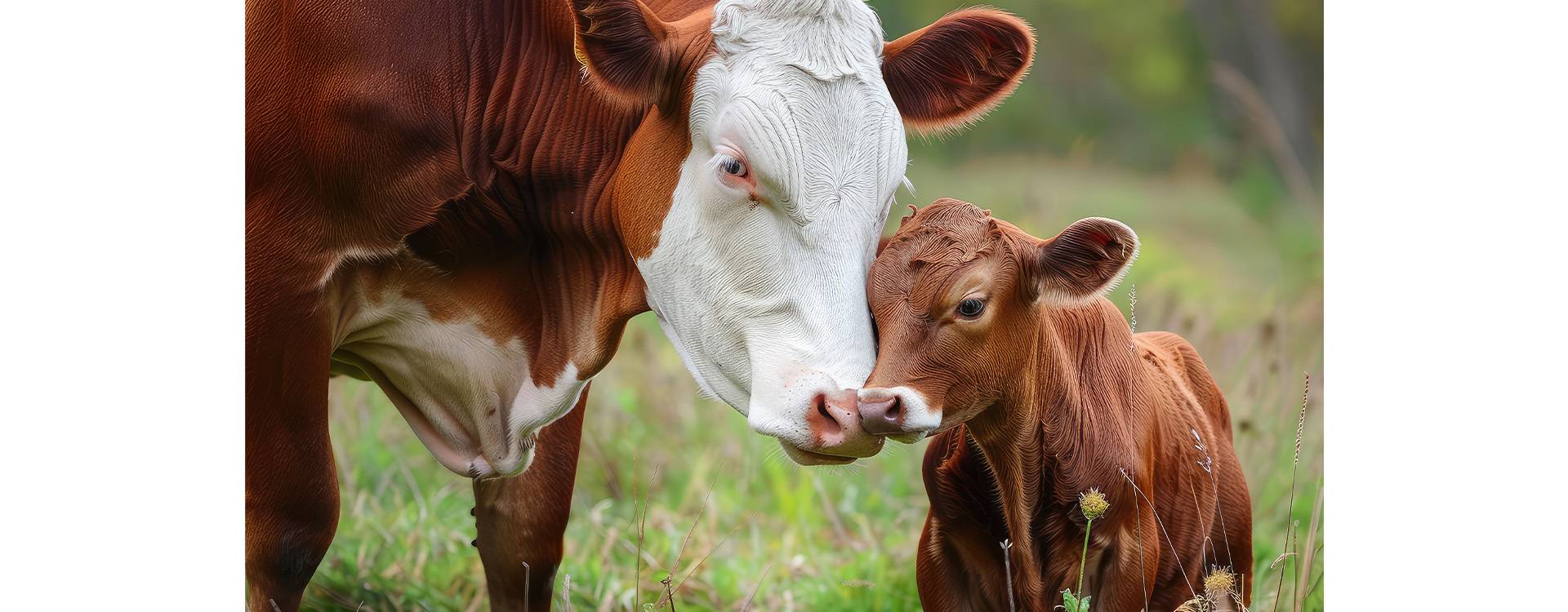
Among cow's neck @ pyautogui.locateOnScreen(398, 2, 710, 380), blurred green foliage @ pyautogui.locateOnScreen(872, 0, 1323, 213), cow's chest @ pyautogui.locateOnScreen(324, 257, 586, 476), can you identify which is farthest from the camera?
blurred green foliage @ pyautogui.locateOnScreen(872, 0, 1323, 213)

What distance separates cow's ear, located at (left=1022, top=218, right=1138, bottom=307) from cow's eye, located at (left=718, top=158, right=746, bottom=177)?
0.57 metres

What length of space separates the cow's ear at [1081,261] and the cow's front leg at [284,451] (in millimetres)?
1586

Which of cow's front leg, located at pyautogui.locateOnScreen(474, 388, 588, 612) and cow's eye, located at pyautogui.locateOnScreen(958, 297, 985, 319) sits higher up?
cow's eye, located at pyautogui.locateOnScreen(958, 297, 985, 319)

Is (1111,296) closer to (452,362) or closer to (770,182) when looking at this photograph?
(452,362)

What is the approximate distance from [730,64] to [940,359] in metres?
0.72

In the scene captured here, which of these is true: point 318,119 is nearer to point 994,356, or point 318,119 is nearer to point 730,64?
point 730,64

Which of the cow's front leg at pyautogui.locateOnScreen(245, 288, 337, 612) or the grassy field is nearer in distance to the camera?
the cow's front leg at pyautogui.locateOnScreen(245, 288, 337, 612)

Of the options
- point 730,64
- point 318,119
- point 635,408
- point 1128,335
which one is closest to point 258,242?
point 318,119

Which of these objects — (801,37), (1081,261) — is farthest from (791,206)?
(1081,261)

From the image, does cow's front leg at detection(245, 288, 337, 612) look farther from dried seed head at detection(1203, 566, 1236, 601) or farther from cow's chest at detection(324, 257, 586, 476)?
dried seed head at detection(1203, 566, 1236, 601)

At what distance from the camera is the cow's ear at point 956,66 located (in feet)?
10.2

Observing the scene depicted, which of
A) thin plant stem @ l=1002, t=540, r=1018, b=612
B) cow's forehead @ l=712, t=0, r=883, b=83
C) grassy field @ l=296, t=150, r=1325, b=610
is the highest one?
cow's forehead @ l=712, t=0, r=883, b=83

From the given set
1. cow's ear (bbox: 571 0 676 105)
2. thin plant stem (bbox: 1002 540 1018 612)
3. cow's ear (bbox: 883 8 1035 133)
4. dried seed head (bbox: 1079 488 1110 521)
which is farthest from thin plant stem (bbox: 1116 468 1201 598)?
cow's ear (bbox: 571 0 676 105)

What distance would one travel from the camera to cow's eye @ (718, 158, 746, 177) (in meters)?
2.79
